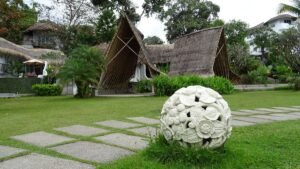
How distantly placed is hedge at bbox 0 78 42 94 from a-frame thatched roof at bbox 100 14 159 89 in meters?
6.11

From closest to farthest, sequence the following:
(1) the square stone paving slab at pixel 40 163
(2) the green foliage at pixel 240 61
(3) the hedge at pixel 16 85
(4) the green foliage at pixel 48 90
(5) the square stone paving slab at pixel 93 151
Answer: (1) the square stone paving slab at pixel 40 163 → (5) the square stone paving slab at pixel 93 151 → (4) the green foliage at pixel 48 90 → (3) the hedge at pixel 16 85 → (2) the green foliage at pixel 240 61

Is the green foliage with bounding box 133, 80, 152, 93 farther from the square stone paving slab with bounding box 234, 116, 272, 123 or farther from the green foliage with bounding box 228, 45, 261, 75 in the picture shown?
the green foliage with bounding box 228, 45, 261, 75

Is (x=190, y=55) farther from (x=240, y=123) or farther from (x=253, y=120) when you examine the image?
(x=240, y=123)

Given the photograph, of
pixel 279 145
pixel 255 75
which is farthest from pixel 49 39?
pixel 279 145

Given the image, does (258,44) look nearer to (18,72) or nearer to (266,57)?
(266,57)

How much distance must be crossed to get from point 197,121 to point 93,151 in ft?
5.68

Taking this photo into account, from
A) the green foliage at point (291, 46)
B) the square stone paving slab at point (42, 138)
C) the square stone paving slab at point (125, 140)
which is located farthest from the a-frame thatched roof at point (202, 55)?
the square stone paving slab at point (42, 138)

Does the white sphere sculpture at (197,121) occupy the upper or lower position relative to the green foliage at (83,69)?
lower

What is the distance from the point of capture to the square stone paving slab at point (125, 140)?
5145mm

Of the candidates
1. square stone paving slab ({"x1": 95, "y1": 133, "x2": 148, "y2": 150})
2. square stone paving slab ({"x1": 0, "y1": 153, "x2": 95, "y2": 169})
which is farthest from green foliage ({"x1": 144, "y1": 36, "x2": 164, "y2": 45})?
square stone paving slab ({"x1": 0, "y1": 153, "x2": 95, "y2": 169})

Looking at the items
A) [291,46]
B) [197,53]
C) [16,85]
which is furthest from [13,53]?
[291,46]

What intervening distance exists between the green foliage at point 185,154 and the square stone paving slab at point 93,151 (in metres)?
0.63

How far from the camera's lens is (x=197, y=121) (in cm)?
381

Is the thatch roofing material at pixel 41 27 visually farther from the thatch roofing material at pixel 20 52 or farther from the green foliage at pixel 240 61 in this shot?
the green foliage at pixel 240 61
